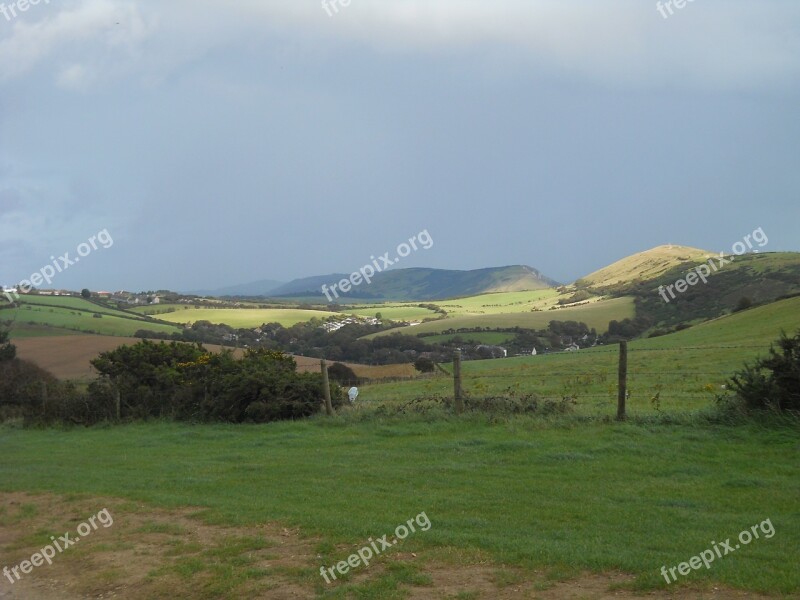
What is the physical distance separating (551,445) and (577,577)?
630 cm

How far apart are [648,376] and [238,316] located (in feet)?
202

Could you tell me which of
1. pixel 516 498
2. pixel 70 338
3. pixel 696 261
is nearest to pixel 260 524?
pixel 516 498

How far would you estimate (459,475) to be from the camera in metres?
11.1

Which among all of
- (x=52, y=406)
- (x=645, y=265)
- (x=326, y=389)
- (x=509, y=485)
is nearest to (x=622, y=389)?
(x=509, y=485)

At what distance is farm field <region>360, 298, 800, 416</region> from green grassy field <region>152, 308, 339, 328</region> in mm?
42678

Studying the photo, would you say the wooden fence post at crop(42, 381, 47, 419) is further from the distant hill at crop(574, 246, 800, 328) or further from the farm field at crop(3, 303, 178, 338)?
the distant hill at crop(574, 246, 800, 328)

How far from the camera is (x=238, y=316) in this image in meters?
82.2

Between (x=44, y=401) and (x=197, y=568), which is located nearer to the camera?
(x=197, y=568)

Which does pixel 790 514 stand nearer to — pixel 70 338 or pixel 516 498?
pixel 516 498

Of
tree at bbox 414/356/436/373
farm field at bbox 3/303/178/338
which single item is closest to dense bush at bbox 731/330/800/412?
tree at bbox 414/356/436/373

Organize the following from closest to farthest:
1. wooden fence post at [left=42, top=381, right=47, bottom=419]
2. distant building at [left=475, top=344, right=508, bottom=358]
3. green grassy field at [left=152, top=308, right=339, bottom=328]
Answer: wooden fence post at [left=42, top=381, right=47, bottom=419] < distant building at [left=475, top=344, right=508, bottom=358] < green grassy field at [left=152, top=308, right=339, bottom=328]

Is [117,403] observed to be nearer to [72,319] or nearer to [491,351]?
[491,351]

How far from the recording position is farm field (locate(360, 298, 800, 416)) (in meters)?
18.7

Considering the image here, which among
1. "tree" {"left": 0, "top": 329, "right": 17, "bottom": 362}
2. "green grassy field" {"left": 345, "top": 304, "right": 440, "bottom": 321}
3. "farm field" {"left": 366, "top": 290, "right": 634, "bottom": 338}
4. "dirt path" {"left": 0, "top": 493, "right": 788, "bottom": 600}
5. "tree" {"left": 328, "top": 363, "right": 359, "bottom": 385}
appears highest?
"green grassy field" {"left": 345, "top": 304, "right": 440, "bottom": 321}
